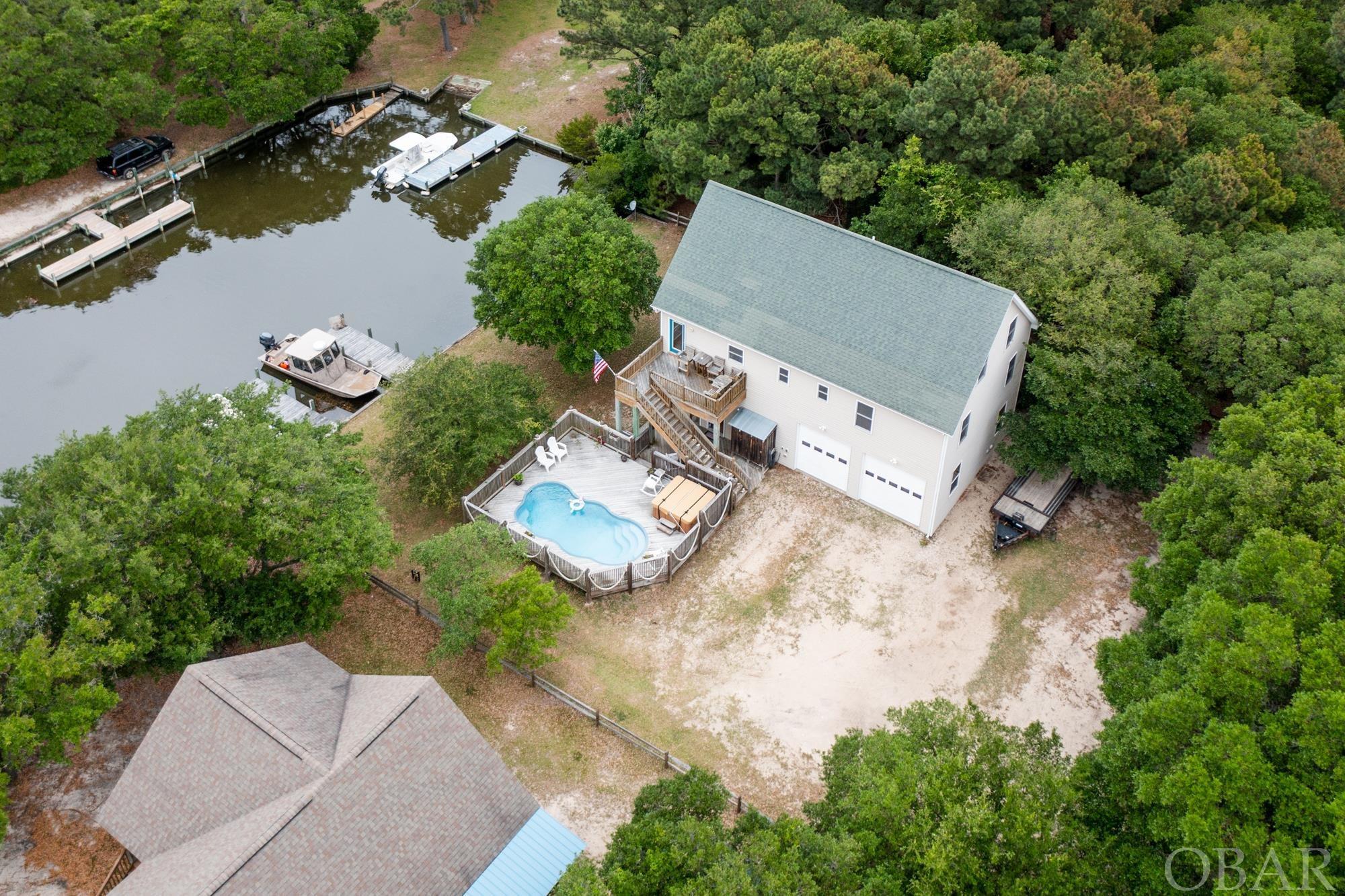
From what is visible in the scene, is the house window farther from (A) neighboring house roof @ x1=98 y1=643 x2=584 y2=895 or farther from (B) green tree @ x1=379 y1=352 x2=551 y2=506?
(A) neighboring house roof @ x1=98 y1=643 x2=584 y2=895

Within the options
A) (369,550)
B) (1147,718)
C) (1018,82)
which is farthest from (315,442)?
(1018,82)

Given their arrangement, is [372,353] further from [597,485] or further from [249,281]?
[597,485]

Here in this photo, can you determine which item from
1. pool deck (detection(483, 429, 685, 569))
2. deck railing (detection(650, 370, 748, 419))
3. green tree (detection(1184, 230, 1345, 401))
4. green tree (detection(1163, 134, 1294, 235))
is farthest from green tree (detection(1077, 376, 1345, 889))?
pool deck (detection(483, 429, 685, 569))

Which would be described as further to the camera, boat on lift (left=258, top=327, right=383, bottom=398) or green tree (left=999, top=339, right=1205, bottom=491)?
boat on lift (left=258, top=327, right=383, bottom=398)

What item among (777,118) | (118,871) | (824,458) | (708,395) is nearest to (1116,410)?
(824,458)

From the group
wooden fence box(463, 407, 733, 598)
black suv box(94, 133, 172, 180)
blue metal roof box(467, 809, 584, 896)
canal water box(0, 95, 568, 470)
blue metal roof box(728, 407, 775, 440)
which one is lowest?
canal water box(0, 95, 568, 470)

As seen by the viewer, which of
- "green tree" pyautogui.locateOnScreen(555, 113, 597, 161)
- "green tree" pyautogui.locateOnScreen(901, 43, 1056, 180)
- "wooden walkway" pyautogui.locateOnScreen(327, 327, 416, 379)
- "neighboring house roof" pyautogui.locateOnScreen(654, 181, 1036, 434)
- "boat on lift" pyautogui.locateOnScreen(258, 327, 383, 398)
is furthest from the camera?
"green tree" pyautogui.locateOnScreen(555, 113, 597, 161)

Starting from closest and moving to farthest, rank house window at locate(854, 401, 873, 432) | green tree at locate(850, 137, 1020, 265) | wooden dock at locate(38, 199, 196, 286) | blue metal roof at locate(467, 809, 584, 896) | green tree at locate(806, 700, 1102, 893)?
green tree at locate(806, 700, 1102, 893) → blue metal roof at locate(467, 809, 584, 896) → house window at locate(854, 401, 873, 432) → green tree at locate(850, 137, 1020, 265) → wooden dock at locate(38, 199, 196, 286)

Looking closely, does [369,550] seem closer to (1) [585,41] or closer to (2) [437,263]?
(2) [437,263]

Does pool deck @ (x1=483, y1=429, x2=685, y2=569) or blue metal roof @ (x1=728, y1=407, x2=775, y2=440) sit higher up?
blue metal roof @ (x1=728, y1=407, x2=775, y2=440)
